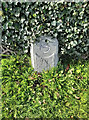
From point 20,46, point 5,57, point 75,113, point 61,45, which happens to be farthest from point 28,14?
point 75,113

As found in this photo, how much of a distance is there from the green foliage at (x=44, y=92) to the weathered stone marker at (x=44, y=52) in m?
0.18

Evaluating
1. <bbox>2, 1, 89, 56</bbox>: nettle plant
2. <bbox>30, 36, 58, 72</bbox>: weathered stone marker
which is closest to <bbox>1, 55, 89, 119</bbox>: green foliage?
<bbox>30, 36, 58, 72</bbox>: weathered stone marker

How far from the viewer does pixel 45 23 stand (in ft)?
9.68

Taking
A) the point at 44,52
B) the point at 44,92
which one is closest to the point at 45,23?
the point at 44,52

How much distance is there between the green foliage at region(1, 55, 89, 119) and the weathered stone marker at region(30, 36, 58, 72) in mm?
176

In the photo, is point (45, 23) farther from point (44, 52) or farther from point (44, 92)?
point (44, 92)

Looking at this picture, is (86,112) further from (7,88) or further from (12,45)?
(12,45)

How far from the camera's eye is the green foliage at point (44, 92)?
9.31 feet

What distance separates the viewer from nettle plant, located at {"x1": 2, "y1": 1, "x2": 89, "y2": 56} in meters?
2.79

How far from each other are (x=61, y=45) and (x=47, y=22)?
62cm

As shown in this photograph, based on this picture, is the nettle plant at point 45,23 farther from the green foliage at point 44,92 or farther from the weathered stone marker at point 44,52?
the green foliage at point 44,92

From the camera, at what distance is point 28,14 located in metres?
2.83

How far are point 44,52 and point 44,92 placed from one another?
0.76 metres

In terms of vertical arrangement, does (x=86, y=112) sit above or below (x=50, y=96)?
below
